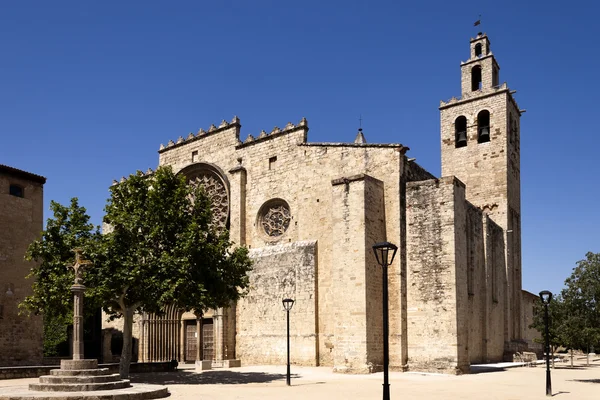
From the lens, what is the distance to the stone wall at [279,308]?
22.8 meters

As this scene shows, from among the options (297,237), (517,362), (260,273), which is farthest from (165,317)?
(517,362)

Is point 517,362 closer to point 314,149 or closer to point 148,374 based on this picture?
point 314,149

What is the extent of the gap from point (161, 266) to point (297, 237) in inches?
357

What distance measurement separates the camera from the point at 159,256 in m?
16.9

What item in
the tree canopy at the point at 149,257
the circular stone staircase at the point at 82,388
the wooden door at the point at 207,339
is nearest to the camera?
the circular stone staircase at the point at 82,388

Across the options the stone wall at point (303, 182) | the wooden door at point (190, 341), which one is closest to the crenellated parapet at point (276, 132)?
the stone wall at point (303, 182)

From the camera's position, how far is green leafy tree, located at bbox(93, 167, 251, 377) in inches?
633

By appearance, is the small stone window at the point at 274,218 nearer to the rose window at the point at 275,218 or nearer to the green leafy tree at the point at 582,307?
the rose window at the point at 275,218

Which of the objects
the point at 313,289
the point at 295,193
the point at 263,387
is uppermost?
the point at 295,193

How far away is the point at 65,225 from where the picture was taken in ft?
56.3

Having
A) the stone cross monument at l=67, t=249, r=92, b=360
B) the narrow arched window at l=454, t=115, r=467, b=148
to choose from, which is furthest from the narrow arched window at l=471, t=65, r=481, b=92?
the stone cross monument at l=67, t=249, r=92, b=360

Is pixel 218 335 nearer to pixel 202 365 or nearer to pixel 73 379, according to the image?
pixel 202 365

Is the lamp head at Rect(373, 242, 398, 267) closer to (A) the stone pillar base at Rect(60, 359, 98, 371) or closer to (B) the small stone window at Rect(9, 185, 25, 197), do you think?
(A) the stone pillar base at Rect(60, 359, 98, 371)

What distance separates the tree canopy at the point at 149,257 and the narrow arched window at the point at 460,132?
19.3 m
